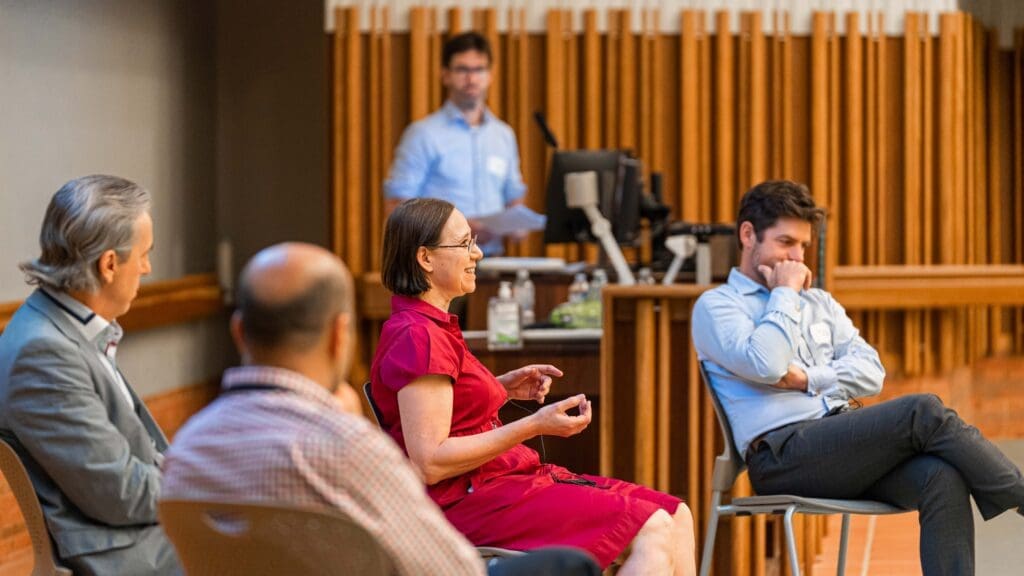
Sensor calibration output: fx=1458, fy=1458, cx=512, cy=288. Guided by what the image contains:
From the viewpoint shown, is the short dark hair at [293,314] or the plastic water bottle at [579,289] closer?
the short dark hair at [293,314]

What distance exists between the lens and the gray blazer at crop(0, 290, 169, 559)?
2.44 m

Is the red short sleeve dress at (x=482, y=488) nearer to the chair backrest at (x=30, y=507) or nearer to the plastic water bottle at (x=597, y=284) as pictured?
the chair backrest at (x=30, y=507)

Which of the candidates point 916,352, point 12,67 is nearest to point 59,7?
point 12,67

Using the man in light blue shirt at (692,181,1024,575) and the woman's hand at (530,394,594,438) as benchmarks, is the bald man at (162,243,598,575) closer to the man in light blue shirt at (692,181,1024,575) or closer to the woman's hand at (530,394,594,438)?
the woman's hand at (530,394,594,438)

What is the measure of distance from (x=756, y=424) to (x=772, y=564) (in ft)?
2.88

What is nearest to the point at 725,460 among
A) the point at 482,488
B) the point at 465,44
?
Result: the point at 482,488

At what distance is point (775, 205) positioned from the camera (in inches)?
145

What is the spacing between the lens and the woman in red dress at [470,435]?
9.10 feet

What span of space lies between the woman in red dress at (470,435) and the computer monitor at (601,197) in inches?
109

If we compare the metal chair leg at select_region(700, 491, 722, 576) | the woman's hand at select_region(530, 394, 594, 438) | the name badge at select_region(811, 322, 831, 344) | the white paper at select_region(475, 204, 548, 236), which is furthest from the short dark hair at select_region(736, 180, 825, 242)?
the white paper at select_region(475, 204, 548, 236)

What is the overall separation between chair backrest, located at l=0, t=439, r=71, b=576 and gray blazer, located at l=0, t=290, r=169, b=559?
0.02 metres

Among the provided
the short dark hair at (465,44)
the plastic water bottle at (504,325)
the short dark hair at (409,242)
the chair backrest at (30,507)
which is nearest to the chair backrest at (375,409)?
the short dark hair at (409,242)

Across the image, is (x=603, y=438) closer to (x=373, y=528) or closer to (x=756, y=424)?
(x=756, y=424)

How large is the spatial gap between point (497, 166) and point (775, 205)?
342cm
